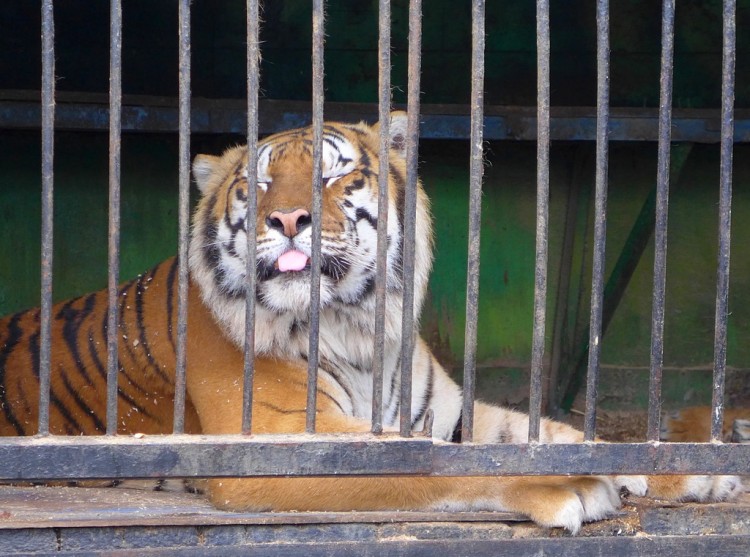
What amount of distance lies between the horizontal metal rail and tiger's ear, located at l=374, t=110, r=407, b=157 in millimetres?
910

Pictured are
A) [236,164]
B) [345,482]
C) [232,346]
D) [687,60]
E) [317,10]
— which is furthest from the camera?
[687,60]

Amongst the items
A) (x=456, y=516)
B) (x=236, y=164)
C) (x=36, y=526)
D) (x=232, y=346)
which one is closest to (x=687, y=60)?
(x=236, y=164)

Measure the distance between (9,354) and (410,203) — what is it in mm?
1644

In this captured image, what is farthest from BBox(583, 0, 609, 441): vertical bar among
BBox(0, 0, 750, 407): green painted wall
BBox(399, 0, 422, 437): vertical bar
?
BBox(0, 0, 750, 407): green painted wall

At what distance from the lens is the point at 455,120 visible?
417 centimetres

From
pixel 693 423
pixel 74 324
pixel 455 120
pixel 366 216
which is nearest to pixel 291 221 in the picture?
pixel 366 216

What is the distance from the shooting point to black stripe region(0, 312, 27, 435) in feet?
10.7

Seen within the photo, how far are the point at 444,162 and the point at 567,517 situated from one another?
2.48 meters

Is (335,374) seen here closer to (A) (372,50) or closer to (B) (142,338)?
(B) (142,338)

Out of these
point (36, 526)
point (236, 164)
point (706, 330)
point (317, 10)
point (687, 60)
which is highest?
point (687, 60)

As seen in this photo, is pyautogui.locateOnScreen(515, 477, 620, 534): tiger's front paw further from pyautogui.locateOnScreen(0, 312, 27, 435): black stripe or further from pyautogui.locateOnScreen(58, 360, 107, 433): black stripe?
pyautogui.locateOnScreen(0, 312, 27, 435): black stripe

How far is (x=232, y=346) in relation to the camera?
2902 mm

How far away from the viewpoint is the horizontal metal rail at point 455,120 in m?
3.99

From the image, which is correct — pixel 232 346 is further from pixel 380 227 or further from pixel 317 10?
pixel 317 10
